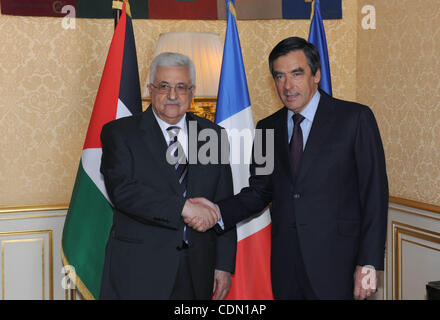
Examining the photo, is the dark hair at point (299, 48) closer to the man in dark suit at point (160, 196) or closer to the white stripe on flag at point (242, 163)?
the man in dark suit at point (160, 196)

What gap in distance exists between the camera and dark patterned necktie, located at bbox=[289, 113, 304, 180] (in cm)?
193

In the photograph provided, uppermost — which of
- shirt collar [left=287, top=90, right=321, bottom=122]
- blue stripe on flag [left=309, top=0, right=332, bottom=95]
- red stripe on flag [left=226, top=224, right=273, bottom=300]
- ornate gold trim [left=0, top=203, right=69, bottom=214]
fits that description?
blue stripe on flag [left=309, top=0, right=332, bottom=95]

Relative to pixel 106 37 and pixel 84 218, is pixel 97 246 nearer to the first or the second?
pixel 84 218

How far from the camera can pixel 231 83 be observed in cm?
260

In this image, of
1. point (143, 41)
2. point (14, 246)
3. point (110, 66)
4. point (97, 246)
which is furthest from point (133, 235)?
point (143, 41)

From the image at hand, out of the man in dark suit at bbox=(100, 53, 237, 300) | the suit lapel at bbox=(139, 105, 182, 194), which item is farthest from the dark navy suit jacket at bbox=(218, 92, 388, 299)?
the suit lapel at bbox=(139, 105, 182, 194)

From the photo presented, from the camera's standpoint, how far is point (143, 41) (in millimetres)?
2990

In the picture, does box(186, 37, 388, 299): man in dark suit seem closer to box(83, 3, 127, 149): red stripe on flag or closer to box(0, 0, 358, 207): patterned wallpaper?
box(83, 3, 127, 149): red stripe on flag

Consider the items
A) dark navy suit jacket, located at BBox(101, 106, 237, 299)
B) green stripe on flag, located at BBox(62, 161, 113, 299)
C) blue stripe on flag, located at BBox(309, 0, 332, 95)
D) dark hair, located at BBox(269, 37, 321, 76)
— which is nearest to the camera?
dark navy suit jacket, located at BBox(101, 106, 237, 299)

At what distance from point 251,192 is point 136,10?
159cm

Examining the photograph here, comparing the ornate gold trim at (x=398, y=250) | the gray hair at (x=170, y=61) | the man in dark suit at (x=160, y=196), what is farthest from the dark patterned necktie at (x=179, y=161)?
the ornate gold trim at (x=398, y=250)

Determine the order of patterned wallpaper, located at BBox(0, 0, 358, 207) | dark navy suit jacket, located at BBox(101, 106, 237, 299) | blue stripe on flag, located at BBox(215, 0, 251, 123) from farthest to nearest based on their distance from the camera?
patterned wallpaper, located at BBox(0, 0, 358, 207) < blue stripe on flag, located at BBox(215, 0, 251, 123) < dark navy suit jacket, located at BBox(101, 106, 237, 299)

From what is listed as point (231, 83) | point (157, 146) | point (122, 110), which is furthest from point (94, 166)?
point (231, 83)

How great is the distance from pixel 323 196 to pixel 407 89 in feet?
4.08
